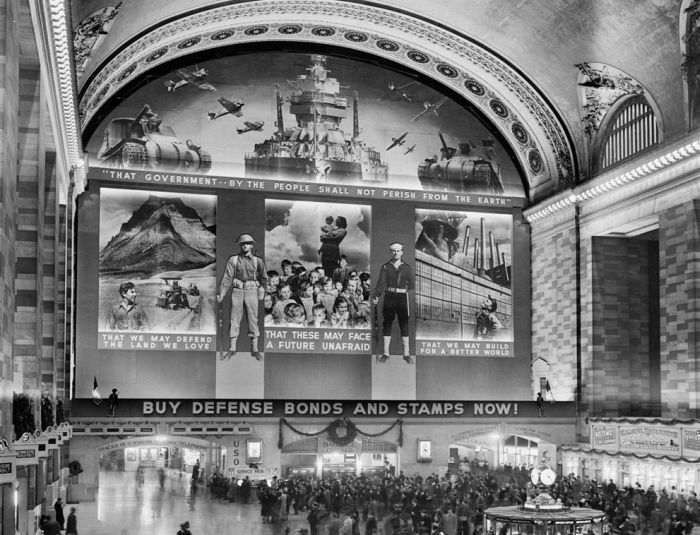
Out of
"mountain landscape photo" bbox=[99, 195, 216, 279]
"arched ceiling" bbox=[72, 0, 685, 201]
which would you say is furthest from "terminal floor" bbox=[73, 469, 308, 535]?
"arched ceiling" bbox=[72, 0, 685, 201]

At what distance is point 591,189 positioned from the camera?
3228 cm

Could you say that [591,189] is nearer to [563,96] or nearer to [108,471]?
[563,96]

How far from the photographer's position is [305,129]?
34.8m

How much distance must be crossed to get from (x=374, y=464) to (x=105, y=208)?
12234mm

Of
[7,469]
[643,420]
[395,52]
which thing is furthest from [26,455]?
[395,52]

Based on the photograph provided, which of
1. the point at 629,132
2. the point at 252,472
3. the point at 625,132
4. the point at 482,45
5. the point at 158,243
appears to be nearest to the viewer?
the point at 252,472

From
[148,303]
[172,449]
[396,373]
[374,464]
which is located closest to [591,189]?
[396,373]

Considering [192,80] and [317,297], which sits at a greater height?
[192,80]

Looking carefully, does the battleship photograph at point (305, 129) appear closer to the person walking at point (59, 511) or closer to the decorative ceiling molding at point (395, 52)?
the decorative ceiling molding at point (395, 52)

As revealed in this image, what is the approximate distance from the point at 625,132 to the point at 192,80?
1465cm

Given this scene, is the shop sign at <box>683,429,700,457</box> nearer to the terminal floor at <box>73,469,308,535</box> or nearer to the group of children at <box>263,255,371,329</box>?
the terminal floor at <box>73,469,308,535</box>

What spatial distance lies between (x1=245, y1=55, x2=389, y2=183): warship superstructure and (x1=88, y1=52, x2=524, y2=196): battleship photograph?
4cm

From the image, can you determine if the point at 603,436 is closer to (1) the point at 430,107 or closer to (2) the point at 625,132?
(2) the point at 625,132

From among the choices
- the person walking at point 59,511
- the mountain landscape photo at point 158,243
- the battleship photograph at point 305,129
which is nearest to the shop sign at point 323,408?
the mountain landscape photo at point 158,243
